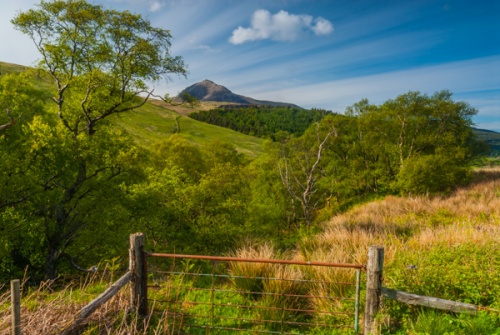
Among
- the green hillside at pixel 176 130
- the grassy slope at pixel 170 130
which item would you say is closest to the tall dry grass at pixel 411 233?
the grassy slope at pixel 170 130

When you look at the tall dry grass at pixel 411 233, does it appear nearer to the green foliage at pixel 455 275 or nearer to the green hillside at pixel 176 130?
the green foliage at pixel 455 275

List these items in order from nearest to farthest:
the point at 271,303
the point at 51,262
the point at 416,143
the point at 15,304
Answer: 1. the point at 15,304
2. the point at 271,303
3. the point at 51,262
4. the point at 416,143

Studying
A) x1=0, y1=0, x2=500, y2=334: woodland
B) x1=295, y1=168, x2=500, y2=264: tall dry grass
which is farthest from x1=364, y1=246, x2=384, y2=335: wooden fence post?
x1=295, y1=168, x2=500, y2=264: tall dry grass

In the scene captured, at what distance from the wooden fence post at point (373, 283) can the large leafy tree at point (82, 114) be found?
1228cm

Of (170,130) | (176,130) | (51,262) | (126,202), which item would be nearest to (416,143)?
(126,202)

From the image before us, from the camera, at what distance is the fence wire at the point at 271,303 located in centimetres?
565

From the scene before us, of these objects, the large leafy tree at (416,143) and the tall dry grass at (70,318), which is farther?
the large leafy tree at (416,143)

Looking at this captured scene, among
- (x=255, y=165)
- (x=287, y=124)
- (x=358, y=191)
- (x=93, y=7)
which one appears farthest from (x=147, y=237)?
(x=287, y=124)

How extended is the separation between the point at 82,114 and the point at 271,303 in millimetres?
14338

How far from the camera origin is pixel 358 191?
3578 centimetres

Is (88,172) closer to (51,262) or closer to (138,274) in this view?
(51,262)

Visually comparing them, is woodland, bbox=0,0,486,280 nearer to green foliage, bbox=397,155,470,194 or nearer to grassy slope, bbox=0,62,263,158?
green foliage, bbox=397,155,470,194

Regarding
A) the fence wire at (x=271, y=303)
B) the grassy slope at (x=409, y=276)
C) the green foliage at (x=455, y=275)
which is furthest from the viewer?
the fence wire at (x=271, y=303)

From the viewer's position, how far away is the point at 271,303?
625 centimetres
